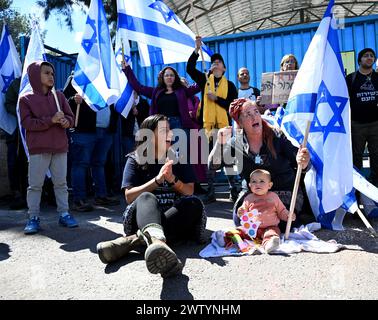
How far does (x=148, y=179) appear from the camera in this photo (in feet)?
12.2

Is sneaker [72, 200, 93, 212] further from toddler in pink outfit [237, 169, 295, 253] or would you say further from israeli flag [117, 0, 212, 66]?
toddler in pink outfit [237, 169, 295, 253]

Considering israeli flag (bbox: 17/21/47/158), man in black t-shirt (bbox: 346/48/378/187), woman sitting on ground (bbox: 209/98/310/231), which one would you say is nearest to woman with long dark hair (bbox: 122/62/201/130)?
israeli flag (bbox: 17/21/47/158)

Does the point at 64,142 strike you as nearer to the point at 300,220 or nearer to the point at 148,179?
the point at 148,179

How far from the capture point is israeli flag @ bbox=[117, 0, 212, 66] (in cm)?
552

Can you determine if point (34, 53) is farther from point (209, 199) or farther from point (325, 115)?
point (325, 115)

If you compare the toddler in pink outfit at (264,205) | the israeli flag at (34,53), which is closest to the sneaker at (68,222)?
the israeli flag at (34,53)

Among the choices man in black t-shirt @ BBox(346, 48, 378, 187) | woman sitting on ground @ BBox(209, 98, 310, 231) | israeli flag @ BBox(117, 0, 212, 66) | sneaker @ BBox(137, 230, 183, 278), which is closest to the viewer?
sneaker @ BBox(137, 230, 183, 278)

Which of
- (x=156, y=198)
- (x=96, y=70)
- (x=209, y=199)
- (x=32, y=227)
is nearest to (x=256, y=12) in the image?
(x=209, y=199)

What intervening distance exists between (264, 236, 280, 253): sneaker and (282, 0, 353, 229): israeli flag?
0.90m

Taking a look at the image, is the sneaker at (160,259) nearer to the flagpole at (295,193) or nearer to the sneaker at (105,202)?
the flagpole at (295,193)

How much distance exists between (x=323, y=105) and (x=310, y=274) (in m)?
1.75

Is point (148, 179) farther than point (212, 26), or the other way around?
point (212, 26)

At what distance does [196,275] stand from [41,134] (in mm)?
2622

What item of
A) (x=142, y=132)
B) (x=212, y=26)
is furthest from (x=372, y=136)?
(x=212, y=26)
